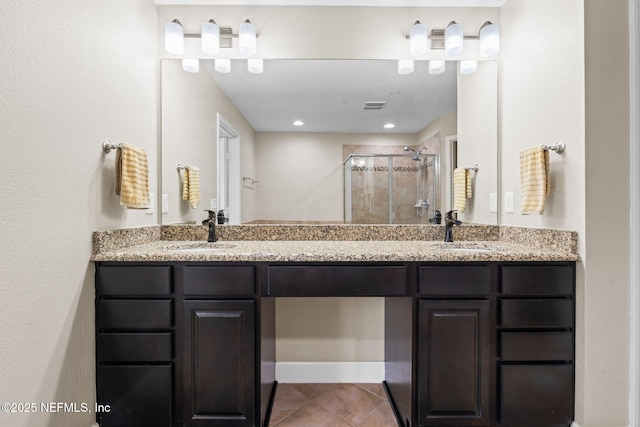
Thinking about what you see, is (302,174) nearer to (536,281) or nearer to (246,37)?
(246,37)

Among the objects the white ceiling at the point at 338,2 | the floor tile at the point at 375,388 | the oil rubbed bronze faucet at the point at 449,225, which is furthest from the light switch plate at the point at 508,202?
the floor tile at the point at 375,388

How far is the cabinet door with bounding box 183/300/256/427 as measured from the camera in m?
1.46

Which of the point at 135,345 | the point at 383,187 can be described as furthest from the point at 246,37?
the point at 135,345

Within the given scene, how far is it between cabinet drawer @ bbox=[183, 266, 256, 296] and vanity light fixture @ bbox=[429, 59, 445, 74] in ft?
5.55

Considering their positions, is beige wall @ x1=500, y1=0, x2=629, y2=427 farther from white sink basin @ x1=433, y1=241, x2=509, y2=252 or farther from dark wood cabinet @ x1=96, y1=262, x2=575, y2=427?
white sink basin @ x1=433, y1=241, x2=509, y2=252

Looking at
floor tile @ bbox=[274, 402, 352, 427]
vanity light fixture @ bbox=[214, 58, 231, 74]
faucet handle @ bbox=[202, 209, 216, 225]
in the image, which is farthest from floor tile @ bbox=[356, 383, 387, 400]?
vanity light fixture @ bbox=[214, 58, 231, 74]

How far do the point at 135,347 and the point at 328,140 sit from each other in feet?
5.09

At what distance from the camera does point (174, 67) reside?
202 centimetres

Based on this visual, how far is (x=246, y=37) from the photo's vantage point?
6.38 ft

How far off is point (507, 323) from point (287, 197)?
1387 mm

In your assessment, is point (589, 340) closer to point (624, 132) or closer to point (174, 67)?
point (624, 132)

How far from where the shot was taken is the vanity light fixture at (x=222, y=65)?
2.01 meters

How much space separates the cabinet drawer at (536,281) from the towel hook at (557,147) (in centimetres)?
56

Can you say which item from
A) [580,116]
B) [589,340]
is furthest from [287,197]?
[589,340]
